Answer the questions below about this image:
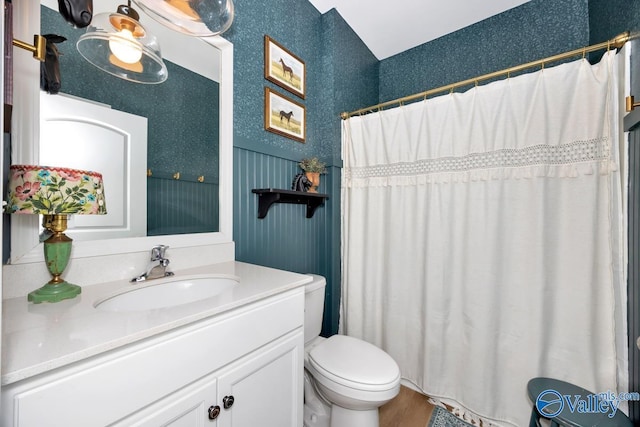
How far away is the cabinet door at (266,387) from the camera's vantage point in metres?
0.82

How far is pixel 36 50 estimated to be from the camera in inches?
26.5

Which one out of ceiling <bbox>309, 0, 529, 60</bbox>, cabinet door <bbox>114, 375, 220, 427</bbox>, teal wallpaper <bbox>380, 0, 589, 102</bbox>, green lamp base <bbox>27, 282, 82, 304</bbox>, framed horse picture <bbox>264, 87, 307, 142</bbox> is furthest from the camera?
ceiling <bbox>309, 0, 529, 60</bbox>

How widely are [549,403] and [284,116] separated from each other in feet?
6.36

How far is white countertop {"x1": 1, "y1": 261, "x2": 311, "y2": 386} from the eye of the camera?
50 cm

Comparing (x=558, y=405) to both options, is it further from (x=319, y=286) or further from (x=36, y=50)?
(x=36, y=50)

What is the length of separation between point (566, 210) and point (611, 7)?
1.02 metres

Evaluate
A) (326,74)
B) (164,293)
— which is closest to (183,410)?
(164,293)

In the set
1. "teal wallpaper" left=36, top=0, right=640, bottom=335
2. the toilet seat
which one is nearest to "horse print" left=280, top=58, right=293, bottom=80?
"teal wallpaper" left=36, top=0, right=640, bottom=335

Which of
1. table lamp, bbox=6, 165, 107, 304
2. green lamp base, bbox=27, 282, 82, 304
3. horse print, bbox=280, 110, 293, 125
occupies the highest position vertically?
horse print, bbox=280, 110, 293, 125

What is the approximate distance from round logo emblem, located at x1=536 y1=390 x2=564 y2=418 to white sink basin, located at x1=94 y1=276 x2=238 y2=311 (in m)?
1.40

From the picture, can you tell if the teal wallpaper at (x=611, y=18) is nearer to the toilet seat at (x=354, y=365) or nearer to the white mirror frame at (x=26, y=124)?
the toilet seat at (x=354, y=365)

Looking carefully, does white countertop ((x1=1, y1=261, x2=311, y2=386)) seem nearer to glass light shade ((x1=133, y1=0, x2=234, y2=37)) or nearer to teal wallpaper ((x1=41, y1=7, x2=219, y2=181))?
teal wallpaper ((x1=41, y1=7, x2=219, y2=181))

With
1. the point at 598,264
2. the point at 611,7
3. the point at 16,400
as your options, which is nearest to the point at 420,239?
the point at 598,264

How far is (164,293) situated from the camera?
1039 millimetres
